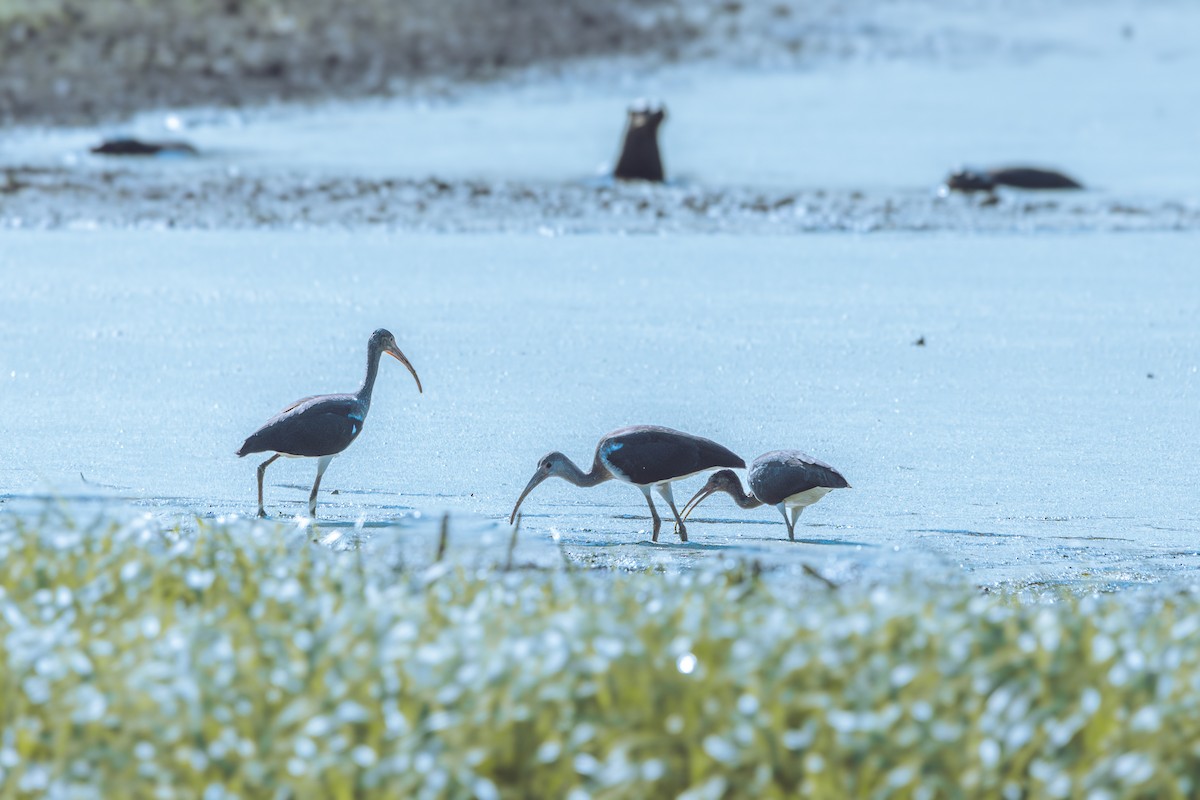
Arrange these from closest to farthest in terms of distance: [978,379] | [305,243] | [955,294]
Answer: [978,379] → [955,294] → [305,243]

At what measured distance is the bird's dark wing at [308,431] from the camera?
6961mm

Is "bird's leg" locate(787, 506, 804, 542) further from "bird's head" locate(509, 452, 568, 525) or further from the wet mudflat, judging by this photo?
"bird's head" locate(509, 452, 568, 525)

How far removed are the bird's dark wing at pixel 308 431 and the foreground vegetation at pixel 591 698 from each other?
2.26 m

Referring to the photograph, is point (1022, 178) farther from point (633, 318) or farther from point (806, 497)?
point (806, 497)

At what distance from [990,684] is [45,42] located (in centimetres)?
2394

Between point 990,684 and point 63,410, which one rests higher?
point 990,684

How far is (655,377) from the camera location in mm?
9453

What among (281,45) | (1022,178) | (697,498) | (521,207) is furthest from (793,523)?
(281,45)

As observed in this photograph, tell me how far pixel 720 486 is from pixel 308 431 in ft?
4.98

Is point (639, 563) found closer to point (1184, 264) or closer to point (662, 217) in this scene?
point (1184, 264)

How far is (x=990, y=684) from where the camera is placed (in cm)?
411

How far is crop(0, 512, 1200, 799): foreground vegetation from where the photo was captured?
377 cm

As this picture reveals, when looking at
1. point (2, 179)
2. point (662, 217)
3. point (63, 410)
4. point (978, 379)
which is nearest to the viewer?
point (63, 410)

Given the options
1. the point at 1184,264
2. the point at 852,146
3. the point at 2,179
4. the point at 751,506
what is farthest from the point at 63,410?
the point at 852,146
